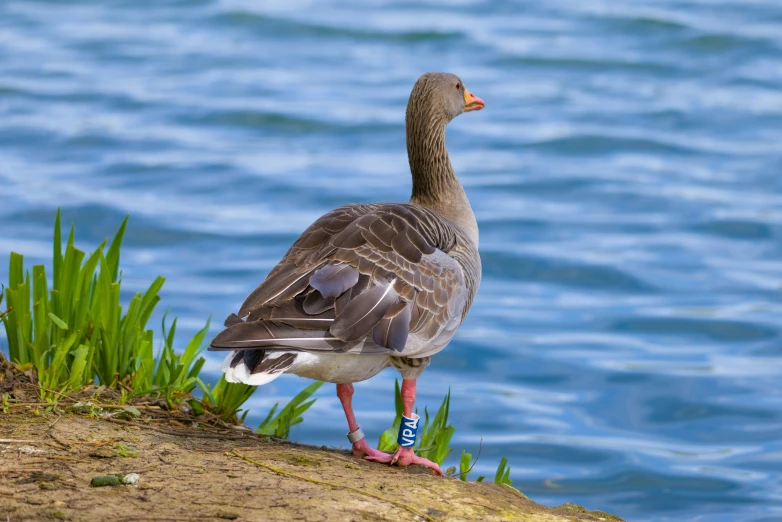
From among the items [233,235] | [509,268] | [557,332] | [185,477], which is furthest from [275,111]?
[185,477]

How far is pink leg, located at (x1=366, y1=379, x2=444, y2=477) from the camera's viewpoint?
16.1ft

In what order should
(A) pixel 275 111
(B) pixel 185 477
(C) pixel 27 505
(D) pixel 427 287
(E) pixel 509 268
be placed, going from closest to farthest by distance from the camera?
(C) pixel 27 505
(B) pixel 185 477
(D) pixel 427 287
(E) pixel 509 268
(A) pixel 275 111

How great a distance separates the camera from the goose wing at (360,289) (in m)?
4.37

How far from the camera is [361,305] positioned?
457cm

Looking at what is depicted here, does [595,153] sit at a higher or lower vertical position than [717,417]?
higher

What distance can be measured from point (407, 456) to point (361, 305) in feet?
2.61

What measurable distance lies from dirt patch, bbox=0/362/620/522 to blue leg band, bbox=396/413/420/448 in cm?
13

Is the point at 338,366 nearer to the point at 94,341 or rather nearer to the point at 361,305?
the point at 361,305

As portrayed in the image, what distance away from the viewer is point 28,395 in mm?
4969

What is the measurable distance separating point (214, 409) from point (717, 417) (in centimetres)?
478

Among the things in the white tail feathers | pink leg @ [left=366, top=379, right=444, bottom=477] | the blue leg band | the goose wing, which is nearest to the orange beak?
the goose wing

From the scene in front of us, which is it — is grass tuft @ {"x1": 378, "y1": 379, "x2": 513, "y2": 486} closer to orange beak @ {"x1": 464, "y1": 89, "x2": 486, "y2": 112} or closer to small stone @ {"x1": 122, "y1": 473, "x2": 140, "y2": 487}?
small stone @ {"x1": 122, "y1": 473, "x2": 140, "y2": 487}

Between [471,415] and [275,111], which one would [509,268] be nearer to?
[471,415]

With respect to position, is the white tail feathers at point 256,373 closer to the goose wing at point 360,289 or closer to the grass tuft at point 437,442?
the goose wing at point 360,289
